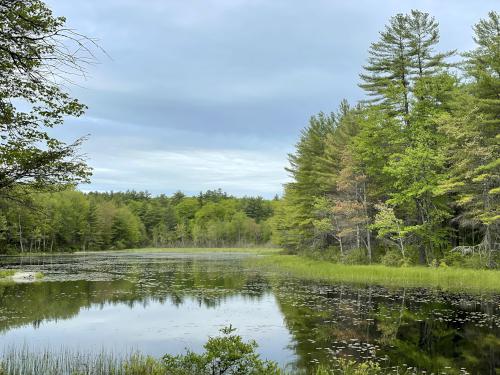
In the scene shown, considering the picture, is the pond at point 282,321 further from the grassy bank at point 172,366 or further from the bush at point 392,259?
the bush at point 392,259

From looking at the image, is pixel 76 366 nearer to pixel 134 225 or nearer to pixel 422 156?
pixel 422 156

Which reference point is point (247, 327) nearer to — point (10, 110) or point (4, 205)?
point (4, 205)

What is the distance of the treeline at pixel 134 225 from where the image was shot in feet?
322

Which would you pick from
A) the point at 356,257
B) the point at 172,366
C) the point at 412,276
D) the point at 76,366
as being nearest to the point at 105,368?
the point at 76,366

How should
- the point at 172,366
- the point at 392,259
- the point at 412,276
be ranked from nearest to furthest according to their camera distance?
1. the point at 172,366
2. the point at 412,276
3. the point at 392,259

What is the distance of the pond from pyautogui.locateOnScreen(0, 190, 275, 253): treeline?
5953 cm

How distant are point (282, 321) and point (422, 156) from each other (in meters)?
20.8

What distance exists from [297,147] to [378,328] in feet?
144

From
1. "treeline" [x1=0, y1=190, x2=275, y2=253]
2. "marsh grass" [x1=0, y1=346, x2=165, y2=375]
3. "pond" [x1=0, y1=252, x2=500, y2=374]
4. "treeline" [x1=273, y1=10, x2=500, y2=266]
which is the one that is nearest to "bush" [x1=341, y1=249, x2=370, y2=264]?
"treeline" [x1=273, y1=10, x2=500, y2=266]

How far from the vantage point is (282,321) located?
720 inches

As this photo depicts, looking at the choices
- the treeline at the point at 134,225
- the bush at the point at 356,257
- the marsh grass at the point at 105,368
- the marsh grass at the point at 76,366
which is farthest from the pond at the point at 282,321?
the treeline at the point at 134,225

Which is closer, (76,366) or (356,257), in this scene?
(76,366)

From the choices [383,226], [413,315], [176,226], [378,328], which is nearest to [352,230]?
[383,226]

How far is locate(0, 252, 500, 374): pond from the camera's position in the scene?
1334cm
